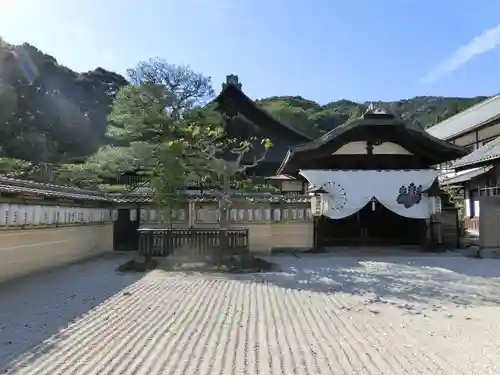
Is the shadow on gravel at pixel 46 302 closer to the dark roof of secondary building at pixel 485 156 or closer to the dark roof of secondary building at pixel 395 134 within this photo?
the dark roof of secondary building at pixel 395 134

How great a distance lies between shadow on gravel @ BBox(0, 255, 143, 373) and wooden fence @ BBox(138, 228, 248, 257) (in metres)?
1.42

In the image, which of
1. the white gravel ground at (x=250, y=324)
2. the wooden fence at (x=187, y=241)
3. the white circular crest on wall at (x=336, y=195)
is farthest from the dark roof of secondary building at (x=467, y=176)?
the wooden fence at (x=187, y=241)

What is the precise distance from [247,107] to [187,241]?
1407 cm

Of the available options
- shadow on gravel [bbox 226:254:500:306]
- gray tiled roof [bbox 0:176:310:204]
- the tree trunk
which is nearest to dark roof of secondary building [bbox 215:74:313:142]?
gray tiled roof [bbox 0:176:310:204]

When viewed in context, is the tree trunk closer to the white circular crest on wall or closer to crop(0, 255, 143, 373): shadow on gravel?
crop(0, 255, 143, 373): shadow on gravel

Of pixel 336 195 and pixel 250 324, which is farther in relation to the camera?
pixel 336 195

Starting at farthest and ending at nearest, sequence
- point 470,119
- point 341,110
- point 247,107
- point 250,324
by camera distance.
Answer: point 341,110, point 470,119, point 247,107, point 250,324

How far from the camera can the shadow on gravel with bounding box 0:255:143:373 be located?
187 inches

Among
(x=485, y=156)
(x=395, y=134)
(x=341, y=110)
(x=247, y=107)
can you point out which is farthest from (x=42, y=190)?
(x=341, y=110)

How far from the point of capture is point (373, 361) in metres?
4.27

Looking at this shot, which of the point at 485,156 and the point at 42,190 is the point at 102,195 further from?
the point at 485,156

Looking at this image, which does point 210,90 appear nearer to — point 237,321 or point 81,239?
point 81,239

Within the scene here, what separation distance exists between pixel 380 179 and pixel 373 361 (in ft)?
38.5

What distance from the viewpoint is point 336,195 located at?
15.2m
